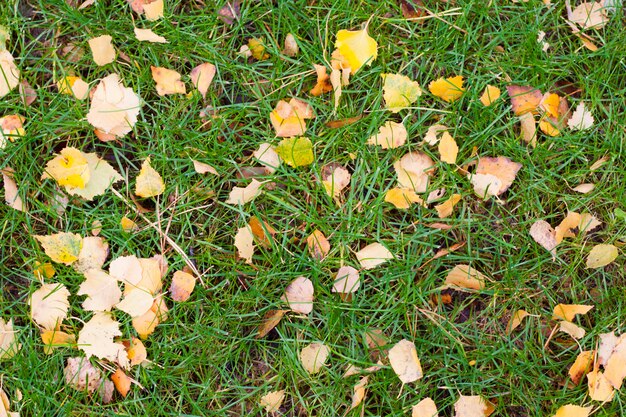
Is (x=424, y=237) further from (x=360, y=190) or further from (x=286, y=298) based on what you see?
(x=286, y=298)

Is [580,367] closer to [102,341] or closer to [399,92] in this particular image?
[399,92]

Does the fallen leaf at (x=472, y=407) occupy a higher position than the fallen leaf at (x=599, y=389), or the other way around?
the fallen leaf at (x=599, y=389)

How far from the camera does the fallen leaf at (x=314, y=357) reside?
2.32 meters

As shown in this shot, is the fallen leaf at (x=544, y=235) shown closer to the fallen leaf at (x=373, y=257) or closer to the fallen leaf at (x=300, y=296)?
the fallen leaf at (x=373, y=257)

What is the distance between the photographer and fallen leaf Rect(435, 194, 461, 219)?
2391 mm

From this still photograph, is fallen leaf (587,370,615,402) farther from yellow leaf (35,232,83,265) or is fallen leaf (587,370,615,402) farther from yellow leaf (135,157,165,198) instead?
yellow leaf (35,232,83,265)

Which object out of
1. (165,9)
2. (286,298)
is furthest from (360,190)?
(165,9)

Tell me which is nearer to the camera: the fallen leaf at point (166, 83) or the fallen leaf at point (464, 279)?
the fallen leaf at point (464, 279)

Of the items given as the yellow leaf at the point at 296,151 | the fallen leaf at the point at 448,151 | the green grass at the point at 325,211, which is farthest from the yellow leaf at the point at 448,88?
the yellow leaf at the point at 296,151

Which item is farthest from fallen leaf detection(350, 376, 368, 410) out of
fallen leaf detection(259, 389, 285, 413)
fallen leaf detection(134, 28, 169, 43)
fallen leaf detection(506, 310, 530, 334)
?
fallen leaf detection(134, 28, 169, 43)

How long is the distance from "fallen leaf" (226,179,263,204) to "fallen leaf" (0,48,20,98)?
2.96 feet

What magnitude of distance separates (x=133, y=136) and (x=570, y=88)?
1.63 metres

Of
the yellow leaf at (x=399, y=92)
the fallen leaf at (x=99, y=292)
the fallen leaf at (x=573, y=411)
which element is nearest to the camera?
the fallen leaf at (x=573, y=411)

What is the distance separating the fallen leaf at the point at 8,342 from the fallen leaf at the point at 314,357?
98 centimetres
